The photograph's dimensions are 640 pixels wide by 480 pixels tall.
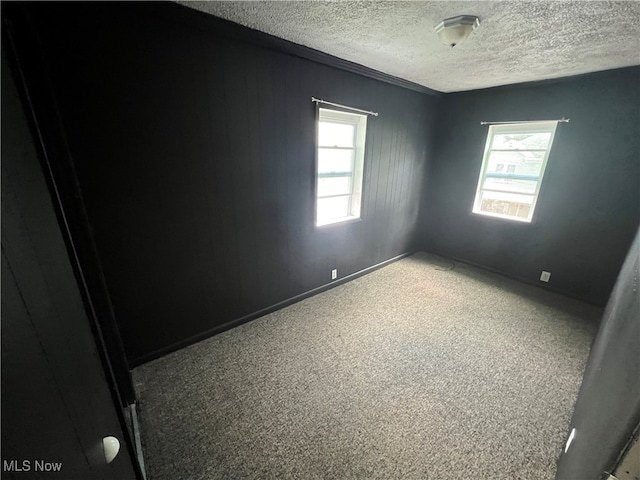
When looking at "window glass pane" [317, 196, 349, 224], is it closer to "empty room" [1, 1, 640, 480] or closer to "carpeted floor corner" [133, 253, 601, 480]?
"empty room" [1, 1, 640, 480]

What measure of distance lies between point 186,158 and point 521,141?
3.84 metres

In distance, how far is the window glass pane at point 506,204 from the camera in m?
3.25

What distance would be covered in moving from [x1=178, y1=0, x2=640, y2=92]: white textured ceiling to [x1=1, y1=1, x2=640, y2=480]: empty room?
25 mm

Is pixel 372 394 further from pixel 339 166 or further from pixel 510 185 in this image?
pixel 510 185

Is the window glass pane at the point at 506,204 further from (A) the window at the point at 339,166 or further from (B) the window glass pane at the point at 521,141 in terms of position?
(A) the window at the point at 339,166

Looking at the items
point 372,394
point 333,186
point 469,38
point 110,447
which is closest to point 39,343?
point 110,447

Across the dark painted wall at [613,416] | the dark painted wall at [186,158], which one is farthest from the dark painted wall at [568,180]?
the dark painted wall at [613,416]

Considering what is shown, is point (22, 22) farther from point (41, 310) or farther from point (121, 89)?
point (41, 310)

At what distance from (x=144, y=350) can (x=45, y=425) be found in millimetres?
1525

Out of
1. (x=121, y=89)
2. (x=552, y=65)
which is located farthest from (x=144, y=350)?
(x=552, y=65)

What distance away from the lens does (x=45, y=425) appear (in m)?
0.58

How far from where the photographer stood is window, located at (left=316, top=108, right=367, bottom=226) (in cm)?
266

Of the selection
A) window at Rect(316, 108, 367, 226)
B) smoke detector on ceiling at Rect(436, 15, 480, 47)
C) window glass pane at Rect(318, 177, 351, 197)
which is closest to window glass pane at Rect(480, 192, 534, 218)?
window at Rect(316, 108, 367, 226)

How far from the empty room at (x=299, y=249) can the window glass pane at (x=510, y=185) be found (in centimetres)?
2
